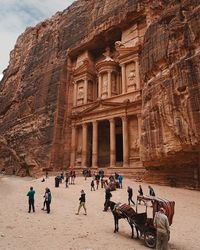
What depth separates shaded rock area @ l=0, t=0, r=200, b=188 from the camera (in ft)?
55.6

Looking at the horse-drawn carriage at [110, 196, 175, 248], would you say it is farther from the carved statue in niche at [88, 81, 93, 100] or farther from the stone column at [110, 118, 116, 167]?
the carved statue in niche at [88, 81, 93, 100]

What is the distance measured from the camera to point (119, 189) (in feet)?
59.2

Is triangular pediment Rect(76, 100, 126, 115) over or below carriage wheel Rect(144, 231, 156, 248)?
over

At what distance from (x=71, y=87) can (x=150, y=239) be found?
3232cm

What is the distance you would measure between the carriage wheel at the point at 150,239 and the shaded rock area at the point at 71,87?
9276 mm

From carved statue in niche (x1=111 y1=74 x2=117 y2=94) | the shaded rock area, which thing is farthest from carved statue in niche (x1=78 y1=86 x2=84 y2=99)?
carved statue in niche (x1=111 y1=74 x2=117 y2=94)

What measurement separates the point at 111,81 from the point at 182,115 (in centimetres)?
2010

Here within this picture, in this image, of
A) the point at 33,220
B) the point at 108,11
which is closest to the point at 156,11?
the point at 108,11

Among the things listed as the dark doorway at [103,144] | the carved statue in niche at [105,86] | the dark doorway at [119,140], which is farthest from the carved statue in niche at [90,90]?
the dark doorway at [119,140]

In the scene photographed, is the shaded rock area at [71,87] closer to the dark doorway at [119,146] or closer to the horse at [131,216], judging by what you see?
the dark doorway at [119,146]

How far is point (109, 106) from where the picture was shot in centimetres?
3127

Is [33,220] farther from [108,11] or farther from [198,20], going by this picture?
[108,11]

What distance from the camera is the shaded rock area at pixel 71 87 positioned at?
16.9m

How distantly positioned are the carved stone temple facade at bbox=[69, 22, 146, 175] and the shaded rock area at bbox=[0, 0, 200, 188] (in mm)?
1552
